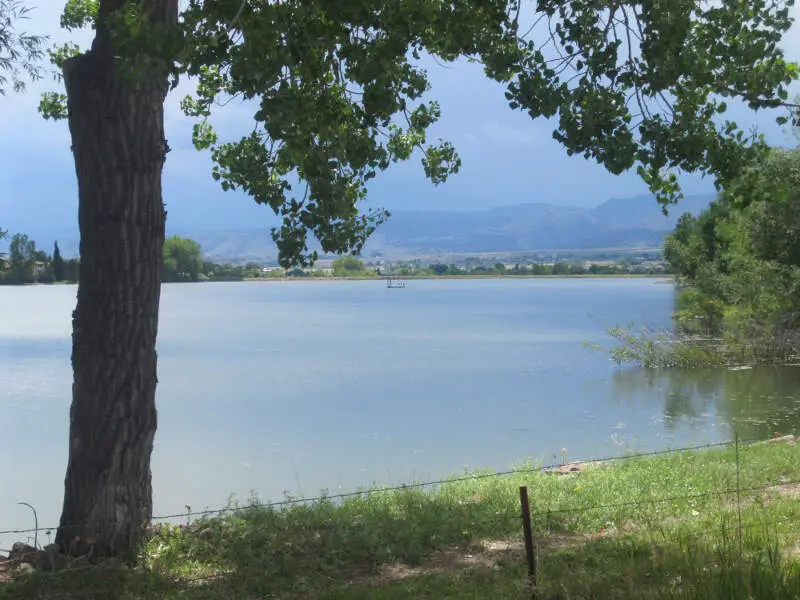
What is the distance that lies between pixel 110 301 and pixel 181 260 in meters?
137

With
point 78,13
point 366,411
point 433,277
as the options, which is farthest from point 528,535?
point 433,277

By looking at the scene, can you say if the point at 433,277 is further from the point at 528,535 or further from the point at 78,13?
the point at 528,535

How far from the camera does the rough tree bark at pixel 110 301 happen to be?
7.34m

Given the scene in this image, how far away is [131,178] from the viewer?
7438 mm

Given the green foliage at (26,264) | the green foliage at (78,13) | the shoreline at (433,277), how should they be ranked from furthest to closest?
1. the shoreline at (433,277)
2. the green foliage at (26,264)
3. the green foliage at (78,13)

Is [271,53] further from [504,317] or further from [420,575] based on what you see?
[504,317]

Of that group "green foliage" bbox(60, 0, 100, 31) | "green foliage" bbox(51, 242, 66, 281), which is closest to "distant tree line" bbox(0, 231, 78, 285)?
"green foliage" bbox(51, 242, 66, 281)

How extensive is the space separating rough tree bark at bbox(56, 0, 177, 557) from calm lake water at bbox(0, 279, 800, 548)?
5.05 meters

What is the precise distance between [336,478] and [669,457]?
560cm

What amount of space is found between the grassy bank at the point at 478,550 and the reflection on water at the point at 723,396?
9.96 metres

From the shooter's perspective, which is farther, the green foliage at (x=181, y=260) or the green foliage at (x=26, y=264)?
the green foliage at (x=181, y=260)

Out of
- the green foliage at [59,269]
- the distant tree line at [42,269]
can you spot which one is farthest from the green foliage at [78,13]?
the green foliage at [59,269]

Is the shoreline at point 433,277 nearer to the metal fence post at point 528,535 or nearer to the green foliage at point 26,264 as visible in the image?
the green foliage at point 26,264

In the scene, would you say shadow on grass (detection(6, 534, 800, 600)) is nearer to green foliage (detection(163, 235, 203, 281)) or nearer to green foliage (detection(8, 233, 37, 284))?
green foliage (detection(8, 233, 37, 284))
